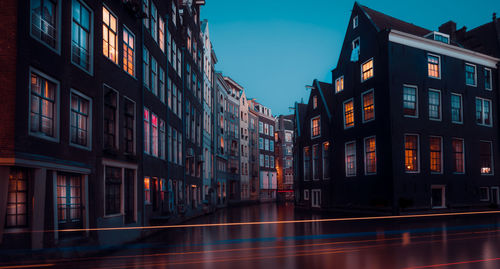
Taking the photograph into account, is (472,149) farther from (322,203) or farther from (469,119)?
(322,203)

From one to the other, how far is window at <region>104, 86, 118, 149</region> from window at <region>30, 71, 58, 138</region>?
4123mm

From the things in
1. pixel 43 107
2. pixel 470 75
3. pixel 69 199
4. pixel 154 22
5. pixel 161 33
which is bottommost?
pixel 69 199

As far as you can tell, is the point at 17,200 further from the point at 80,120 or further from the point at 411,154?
the point at 411,154

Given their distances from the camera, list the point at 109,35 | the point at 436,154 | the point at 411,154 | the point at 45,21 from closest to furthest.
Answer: the point at 45,21, the point at 109,35, the point at 411,154, the point at 436,154

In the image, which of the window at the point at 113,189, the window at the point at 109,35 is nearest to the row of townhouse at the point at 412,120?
the window at the point at 113,189

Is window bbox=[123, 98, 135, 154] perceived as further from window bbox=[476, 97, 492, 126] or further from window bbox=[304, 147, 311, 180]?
window bbox=[476, 97, 492, 126]

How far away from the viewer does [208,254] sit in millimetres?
12523

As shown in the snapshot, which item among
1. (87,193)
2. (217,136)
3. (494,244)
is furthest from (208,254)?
(217,136)

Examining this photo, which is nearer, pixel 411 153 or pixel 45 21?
pixel 45 21

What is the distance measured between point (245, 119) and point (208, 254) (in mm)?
62811

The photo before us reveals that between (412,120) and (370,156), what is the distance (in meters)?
4.53

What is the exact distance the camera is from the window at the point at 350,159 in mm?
37281

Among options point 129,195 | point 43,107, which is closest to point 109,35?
point 43,107

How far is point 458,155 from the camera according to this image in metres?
35.2
